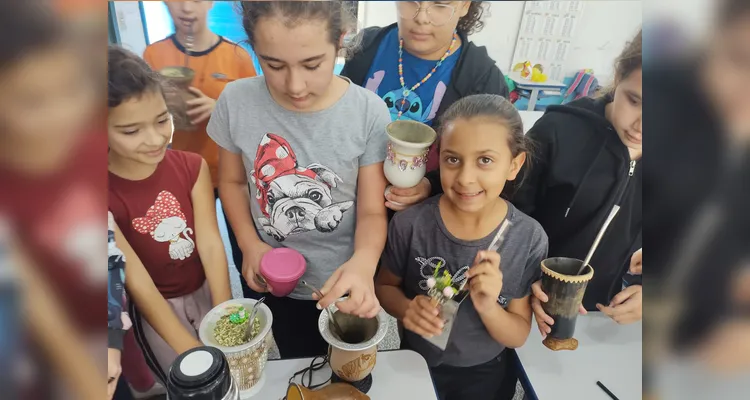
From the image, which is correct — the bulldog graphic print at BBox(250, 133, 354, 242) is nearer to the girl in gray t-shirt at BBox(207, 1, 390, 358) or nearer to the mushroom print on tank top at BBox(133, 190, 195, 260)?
the girl in gray t-shirt at BBox(207, 1, 390, 358)

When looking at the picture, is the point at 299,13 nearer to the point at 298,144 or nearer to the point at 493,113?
the point at 298,144

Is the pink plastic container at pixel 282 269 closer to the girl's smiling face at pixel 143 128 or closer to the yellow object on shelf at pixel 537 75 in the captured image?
the girl's smiling face at pixel 143 128

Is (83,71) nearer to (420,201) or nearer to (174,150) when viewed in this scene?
(174,150)

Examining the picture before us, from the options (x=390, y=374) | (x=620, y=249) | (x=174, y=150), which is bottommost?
(x=390, y=374)

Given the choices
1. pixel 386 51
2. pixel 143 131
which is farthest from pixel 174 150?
pixel 386 51

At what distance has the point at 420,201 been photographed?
0.79 m

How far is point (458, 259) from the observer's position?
77cm

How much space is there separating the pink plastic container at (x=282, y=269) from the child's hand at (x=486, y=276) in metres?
0.29

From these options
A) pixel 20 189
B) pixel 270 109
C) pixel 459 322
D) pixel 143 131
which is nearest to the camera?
pixel 20 189

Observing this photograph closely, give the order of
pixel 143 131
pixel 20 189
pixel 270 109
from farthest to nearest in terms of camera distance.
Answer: pixel 270 109
pixel 143 131
pixel 20 189

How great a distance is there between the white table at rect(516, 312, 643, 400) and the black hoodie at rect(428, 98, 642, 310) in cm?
5

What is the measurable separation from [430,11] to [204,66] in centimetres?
35

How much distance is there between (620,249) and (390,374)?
0.46 m

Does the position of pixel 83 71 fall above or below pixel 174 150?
above
